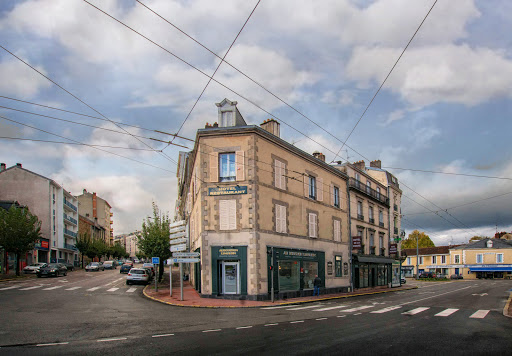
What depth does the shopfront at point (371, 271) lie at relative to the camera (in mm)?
38594

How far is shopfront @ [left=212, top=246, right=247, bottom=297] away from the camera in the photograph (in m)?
24.3

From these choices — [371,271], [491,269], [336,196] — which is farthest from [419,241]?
[336,196]

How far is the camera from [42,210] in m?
60.8

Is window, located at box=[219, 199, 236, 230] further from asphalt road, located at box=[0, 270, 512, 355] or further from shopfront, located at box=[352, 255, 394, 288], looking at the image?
shopfront, located at box=[352, 255, 394, 288]

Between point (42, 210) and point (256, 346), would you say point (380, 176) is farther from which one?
point (42, 210)

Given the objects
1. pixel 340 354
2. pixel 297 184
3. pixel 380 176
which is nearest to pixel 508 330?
pixel 340 354

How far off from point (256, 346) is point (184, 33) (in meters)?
8.84

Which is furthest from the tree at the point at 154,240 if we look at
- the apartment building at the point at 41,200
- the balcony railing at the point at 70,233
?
the balcony railing at the point at 70,233

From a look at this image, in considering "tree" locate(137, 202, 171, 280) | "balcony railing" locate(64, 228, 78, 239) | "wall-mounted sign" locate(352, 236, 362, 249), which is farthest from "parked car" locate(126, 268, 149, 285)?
"balcony railing" locate(64, 228, 78, 239)

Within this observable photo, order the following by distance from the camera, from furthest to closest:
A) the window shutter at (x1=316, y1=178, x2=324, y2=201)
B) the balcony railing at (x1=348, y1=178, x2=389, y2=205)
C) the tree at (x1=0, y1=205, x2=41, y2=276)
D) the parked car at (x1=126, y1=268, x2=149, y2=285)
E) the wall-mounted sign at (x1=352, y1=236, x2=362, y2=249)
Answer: the tree at (x1=0, y1=205, x2=41, y2=276), the balcony railing at (x1=348, y1=178, x2=389, y2=205), the wall-mounted sign at (x1=352, y1=236, x2=362, y2=249), the parked car at (x1=126, y1=268, x2=149, y2=285), the window shutter at (x1=316, y1=178, x2=324, y2=201)

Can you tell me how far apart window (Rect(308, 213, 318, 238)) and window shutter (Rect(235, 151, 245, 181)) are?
26.5 ft

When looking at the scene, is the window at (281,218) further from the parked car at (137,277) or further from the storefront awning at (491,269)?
the storefront awning at (491,269)

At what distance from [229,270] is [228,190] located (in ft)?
15.7

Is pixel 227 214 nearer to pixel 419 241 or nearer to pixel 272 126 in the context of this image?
pixel 272 126
